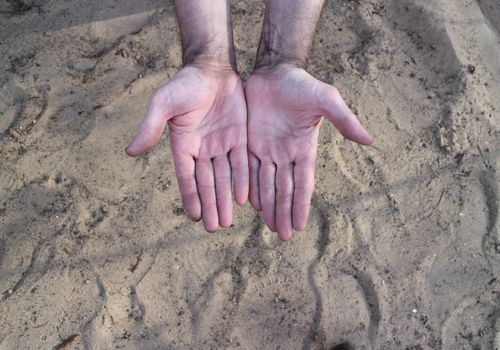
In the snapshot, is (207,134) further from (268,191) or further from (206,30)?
(206,30)

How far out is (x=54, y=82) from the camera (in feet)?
9.86

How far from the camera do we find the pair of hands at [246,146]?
2281 millimetres

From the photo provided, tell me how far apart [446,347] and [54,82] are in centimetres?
261

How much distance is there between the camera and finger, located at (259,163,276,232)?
2328mm

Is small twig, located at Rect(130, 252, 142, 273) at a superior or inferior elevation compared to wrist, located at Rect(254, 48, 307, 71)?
inferior

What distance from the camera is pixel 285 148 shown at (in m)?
2.37

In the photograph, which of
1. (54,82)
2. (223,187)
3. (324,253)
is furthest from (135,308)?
(54,82)

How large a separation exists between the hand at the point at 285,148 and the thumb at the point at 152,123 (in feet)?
1.53

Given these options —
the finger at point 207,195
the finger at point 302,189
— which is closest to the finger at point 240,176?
A: the finger at point 207,195

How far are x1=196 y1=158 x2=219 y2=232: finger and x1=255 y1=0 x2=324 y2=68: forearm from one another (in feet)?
2.35

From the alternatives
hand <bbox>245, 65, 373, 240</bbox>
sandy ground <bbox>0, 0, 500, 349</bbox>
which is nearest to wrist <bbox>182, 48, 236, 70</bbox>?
hand <bbox>245, 65, 373, 240</bbox>

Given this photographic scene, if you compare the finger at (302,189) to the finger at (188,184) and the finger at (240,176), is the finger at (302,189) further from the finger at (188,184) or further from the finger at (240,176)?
the finger at (188,184)

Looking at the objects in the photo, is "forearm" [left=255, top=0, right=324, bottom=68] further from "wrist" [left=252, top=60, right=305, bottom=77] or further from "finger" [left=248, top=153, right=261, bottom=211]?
"finger" [left=248, top=153, right=261, bottom=211]

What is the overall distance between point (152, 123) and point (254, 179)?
1.87ft
